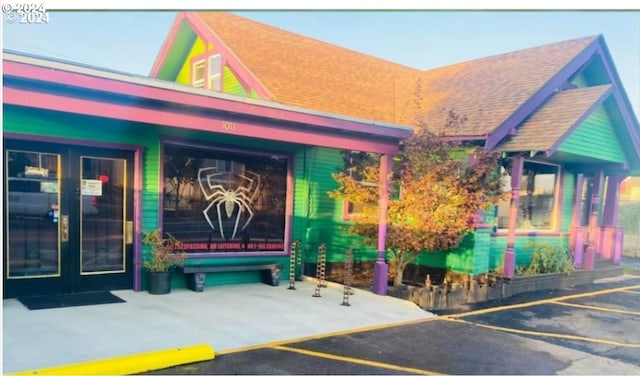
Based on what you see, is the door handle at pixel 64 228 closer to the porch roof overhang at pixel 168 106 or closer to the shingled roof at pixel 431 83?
the porch roof overhang at pixel 168 106

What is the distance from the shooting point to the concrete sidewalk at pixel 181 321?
4.57 metres

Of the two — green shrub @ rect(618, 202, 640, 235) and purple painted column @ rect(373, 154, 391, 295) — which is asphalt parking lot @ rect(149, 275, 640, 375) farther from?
green shrub @ rect(618, 202, 640, 235)

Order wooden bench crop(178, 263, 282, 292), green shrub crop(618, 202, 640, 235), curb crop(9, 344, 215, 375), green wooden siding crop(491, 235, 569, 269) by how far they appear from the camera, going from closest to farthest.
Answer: curb crop(9, 344, 215, 375) < wooden bench crop(178, 263, 282, 292) < green wooden siding crop(491, 235, 569, 269) < green shrub crop(618, 202, 640, 235)

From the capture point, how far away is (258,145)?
28.0ft

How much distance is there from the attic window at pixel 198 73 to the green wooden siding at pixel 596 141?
8858 mm

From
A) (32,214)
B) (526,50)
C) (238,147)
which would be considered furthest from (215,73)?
(526,50)

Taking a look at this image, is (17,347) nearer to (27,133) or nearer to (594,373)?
(27,133)

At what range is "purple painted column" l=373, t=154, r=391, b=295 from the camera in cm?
803

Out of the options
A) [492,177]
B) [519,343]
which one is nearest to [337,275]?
[492,177]

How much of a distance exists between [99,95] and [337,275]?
249 inches

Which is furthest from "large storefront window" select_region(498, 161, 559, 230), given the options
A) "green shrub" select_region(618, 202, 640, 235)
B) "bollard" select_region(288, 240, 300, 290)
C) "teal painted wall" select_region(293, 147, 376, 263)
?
"green shrub" select_region(618, 202, 640, 235)

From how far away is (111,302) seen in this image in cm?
643

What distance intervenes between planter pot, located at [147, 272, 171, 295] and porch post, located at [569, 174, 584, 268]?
32.4ft

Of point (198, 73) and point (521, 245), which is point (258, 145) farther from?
point (521, 245)
